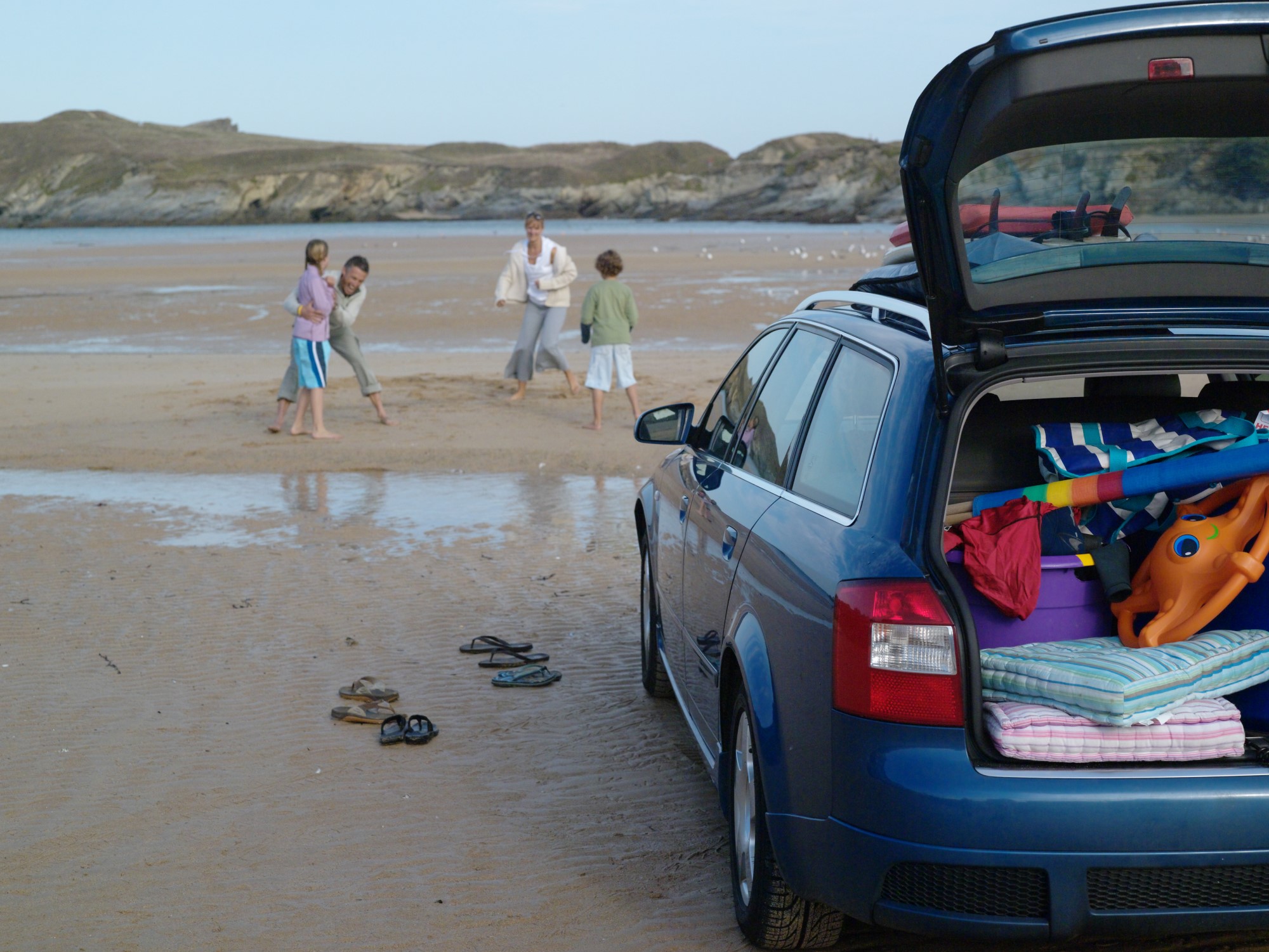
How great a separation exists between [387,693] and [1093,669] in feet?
10.7

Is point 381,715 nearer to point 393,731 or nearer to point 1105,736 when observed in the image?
point 393,731

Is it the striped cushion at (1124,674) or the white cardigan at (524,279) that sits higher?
the white cardigan at (524,279)

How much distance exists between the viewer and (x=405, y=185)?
143 m

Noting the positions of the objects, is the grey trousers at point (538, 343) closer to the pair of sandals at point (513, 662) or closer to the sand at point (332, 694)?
the sand at point (332, 694)

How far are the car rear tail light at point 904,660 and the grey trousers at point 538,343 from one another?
34.9ft

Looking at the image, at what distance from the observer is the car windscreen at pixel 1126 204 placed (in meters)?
3.10

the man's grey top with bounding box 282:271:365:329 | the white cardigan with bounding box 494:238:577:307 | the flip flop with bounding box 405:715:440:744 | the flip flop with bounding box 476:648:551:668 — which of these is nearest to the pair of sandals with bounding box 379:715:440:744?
the flip flop with bounding box 405:715:440:744

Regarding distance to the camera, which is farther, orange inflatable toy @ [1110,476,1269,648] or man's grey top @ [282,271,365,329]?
man's grey top @ [282,271,365,329]

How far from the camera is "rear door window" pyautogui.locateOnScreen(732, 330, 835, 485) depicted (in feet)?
12.4

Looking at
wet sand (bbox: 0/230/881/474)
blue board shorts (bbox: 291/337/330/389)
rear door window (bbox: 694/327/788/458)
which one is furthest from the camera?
wet sand (bbox: 0/230/881/474)

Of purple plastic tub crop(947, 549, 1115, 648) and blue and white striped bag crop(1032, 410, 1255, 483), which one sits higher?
blue and white striped bag crop(1032, 410, 1255, 483)

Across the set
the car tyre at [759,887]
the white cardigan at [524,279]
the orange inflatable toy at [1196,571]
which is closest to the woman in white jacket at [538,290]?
the white cardigan at [524,279]

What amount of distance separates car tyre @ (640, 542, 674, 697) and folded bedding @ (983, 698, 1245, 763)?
243cm

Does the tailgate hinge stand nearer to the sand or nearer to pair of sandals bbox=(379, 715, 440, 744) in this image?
the sand
